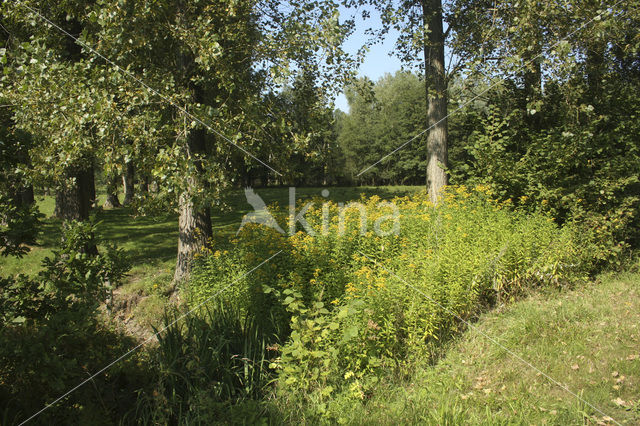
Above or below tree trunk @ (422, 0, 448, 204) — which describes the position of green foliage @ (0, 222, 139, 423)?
below

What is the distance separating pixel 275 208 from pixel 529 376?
214 inches

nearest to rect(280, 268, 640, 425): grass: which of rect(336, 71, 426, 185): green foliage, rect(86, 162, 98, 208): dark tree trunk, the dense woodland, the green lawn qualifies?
the dense woodland

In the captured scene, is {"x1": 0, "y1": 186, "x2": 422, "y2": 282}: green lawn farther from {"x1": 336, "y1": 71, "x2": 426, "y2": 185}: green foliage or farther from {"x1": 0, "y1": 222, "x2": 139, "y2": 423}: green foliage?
{"x1": 336, "y1": 71, "x2": 426, "y2": 185}: green foliage

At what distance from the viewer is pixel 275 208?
8195mm

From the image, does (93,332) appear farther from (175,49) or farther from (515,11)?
(515,11)

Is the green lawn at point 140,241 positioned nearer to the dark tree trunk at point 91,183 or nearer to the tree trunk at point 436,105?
the dark tree trunk at point 91,183

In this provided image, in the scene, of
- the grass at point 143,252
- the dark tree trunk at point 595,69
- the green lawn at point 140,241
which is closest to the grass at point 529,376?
the grass at point 143,252

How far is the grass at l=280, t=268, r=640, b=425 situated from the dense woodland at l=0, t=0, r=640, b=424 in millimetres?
235

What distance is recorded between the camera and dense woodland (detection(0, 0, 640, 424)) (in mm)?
3277

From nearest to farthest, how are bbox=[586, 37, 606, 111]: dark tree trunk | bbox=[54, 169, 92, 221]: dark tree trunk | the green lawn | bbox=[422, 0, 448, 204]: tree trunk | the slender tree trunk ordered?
the slender tree trunk, bbox=[586, 37, 606, 111]: dark tree trunk, bbox=[54, 169, 92, 221]: dark tree trunk, the green lawn, bbox=[422, 0, 448, 204]: tree trunk

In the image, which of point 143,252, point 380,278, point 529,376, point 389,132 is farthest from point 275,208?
point 389,132

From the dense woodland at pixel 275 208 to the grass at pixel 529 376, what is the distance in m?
Answer: 0.24

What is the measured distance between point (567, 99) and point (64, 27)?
34.0ft

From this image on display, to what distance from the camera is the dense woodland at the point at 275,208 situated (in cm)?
328
